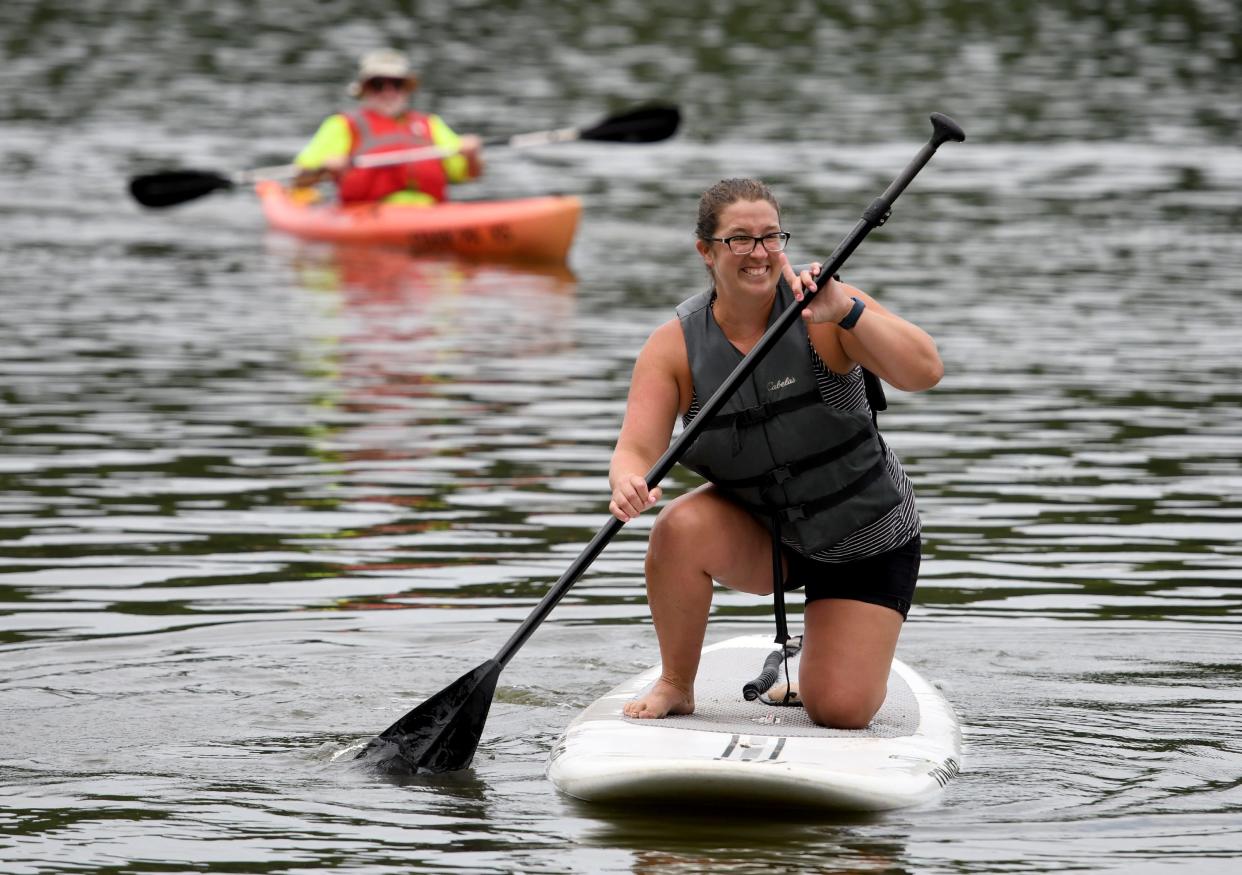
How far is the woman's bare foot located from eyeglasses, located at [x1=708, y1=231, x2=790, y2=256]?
1.03 m

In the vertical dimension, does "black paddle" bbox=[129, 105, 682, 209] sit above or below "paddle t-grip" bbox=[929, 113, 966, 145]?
below

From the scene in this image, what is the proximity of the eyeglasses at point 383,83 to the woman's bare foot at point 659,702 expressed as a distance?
35.7ft

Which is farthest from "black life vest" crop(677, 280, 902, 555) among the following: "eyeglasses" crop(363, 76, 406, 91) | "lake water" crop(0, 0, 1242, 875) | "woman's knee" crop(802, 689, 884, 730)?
"eyeglasses" crop(363, 76, 406, 91)

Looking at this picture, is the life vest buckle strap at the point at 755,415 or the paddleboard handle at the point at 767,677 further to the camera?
the paddleboard handle at the point at 767,677

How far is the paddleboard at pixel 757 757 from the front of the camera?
5016 mm

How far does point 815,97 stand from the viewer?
90.5 feet

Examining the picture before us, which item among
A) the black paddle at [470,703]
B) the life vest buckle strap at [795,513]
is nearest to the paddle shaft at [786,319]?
the black paddle at [470,703]

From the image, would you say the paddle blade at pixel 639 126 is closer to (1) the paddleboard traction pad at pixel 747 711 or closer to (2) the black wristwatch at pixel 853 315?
(1) the paddleboard traction pad at pixel 747 711

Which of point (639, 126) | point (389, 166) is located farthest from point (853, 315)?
point (389, 166)

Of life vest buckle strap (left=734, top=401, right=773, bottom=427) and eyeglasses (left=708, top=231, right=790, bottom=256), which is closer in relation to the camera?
eyeglasses (left=708, top=231, right=790, bottom=256)

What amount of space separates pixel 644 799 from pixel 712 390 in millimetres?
1010

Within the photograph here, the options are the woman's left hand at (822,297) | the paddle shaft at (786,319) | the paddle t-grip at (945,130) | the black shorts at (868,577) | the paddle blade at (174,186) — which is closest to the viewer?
the woman's left hand at (822,297)

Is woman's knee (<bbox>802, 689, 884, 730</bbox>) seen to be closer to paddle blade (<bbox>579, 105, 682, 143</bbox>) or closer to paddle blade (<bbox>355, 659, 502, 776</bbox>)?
paddle blade (<bbox>355, 659, 502, 776</bbox>)

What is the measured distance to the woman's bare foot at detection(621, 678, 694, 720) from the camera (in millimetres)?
→ 5500
